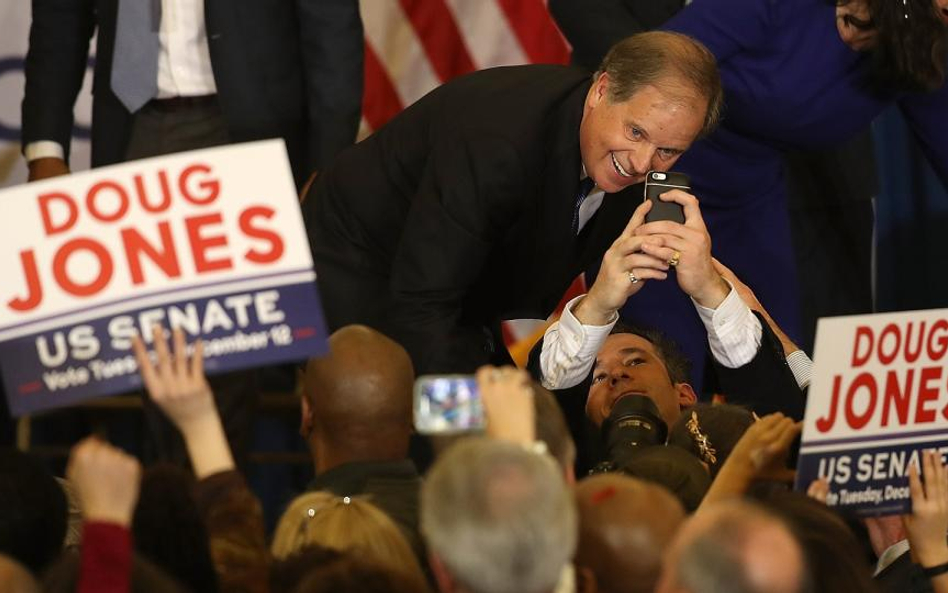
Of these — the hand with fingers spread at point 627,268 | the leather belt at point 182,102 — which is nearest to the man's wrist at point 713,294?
the hand with fingers spread at point 627,268

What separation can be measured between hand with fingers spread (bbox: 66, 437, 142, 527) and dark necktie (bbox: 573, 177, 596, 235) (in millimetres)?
1561

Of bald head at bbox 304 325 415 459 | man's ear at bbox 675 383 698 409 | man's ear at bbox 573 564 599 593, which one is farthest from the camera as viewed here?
man's ear at bbox 675 383 698 409

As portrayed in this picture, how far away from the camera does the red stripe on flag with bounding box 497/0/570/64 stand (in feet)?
17.6

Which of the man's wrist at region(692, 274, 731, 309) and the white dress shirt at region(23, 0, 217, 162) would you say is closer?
the man's wrist at region(692, 274, 731, 309)

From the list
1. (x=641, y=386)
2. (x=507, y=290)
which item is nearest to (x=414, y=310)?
(x=507, y=290)

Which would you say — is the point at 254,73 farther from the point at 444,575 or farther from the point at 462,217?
the point at 444,575

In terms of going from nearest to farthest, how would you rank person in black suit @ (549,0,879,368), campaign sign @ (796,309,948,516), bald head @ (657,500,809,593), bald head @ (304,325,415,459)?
bald head @ (657,500,809,593)
campaign sign @ (796,309,948,516)
bald head @ (304,325,415,459)
person in black suit @ (549,0,879,368)

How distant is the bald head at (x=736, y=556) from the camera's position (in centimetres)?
202

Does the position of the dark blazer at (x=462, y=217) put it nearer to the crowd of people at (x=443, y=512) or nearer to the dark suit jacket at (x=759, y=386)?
the dark suit jacket at (x=759, y=386)

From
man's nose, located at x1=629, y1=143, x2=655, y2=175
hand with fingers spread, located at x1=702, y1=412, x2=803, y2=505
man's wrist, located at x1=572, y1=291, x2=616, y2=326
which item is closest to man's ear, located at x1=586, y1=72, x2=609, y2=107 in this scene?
man's nose, located at x1=629, y1=143, x2=655, y2=175

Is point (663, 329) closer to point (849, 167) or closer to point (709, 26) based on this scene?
point (709, 26)

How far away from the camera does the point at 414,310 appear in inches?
137

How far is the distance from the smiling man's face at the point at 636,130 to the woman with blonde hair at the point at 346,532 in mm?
979

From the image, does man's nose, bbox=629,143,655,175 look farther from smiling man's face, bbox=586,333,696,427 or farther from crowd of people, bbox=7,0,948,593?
smiling man's face, bbox=586,333,696,427
